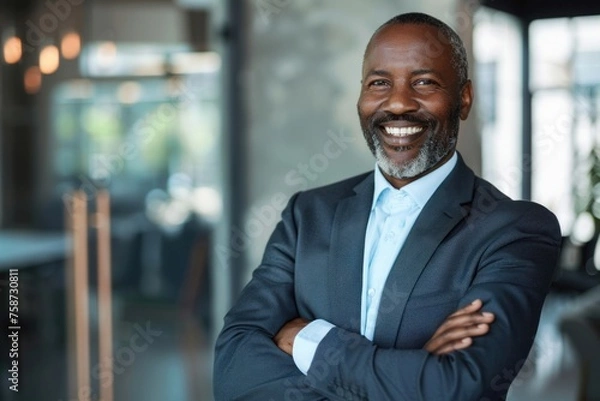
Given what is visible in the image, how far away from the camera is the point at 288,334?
1760 millimetres

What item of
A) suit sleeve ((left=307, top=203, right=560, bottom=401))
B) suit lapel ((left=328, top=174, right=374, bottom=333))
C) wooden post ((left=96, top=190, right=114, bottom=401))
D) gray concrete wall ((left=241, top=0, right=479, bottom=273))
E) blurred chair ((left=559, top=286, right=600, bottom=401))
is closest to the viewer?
suit sleeve ((left=307, top=203, right=560, bottom=401))

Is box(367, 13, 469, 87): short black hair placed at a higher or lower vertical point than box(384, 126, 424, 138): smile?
higher

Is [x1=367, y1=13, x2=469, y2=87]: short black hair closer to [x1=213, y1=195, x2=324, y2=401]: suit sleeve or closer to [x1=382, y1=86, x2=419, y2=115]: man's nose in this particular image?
[x1=382, y1=86, x2=419, y2=115]: man's nose

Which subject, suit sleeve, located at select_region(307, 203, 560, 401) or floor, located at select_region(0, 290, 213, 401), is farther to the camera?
floor, located at select_region(0, 290, 213, 401)

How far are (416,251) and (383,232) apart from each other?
106 millimetres

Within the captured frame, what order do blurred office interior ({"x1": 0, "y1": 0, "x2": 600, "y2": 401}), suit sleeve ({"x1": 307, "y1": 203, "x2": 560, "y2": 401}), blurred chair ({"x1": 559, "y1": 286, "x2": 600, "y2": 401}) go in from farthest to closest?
blurred office interior ({"x1": 0, "y1": 0, "x2": 600, "y2": 401}) → blurred chair ({"x1": 559, "y1": 286, "x2": 600, "y2": 401}) → suit sleeve ({"x1": 307, "y1": 203, "x2": 560, "y2": 401})

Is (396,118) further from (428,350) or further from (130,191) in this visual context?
(130,191)

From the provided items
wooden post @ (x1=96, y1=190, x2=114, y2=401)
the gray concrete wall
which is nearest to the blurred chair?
the gray concrete wall

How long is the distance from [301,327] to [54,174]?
11.6ft

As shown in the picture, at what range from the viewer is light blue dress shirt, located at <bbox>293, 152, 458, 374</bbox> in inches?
67.7

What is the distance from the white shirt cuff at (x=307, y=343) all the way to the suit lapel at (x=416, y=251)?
4.3 inches

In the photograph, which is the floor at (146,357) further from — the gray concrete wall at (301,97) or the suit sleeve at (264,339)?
the suit sleeve at (264,339)

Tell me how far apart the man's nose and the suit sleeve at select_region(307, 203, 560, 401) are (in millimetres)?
274

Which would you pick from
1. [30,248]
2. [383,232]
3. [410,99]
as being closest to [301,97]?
[30,248]
